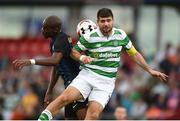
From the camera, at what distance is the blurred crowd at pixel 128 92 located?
2169cm

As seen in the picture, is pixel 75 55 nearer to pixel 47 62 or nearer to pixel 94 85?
pixel 47 62

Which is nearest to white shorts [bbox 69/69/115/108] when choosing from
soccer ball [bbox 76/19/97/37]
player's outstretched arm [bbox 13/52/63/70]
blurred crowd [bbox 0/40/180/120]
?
player's outstretched arm [bbox 13/52/63/70]

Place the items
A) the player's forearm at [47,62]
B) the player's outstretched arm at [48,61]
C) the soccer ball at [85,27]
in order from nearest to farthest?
the player's outstretched arm at [48,61], the player's forearm at [47,62], the soccer ball at [85,27]

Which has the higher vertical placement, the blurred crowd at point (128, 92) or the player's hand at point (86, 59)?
the player's hand at point (86, 59)

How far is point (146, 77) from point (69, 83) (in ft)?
30.4

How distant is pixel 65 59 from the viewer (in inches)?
577

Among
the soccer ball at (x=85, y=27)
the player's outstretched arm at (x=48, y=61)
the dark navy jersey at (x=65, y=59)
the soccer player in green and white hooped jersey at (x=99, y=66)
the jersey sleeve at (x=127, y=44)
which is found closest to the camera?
the player's outstretched arm at (x=48, y=61)

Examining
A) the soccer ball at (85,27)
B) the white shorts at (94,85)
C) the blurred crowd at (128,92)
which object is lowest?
the blurred crowd at (128,92)

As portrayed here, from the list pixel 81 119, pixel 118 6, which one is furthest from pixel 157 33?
pixel 81 119

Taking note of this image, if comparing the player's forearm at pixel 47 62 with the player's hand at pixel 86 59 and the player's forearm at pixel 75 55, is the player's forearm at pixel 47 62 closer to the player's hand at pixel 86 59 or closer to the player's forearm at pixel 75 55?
the player's forearm at pixel 75 55

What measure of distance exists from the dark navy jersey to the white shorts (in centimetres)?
33

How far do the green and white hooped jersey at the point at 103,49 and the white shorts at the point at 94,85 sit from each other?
3.3 inches

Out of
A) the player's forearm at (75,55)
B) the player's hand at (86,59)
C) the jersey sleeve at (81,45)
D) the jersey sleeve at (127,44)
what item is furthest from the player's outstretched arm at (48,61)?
the jersey sleeve at (127,44)

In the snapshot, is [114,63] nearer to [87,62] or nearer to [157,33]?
[87,62]
